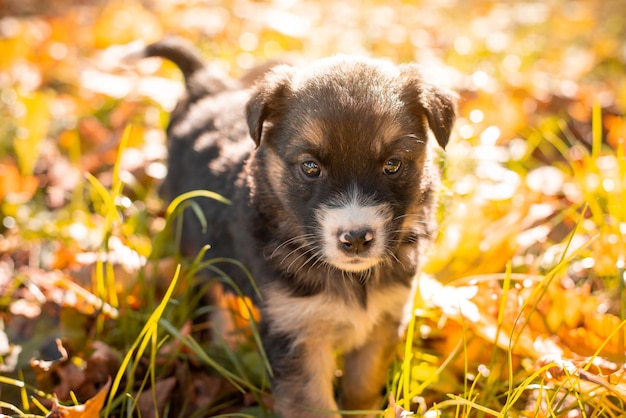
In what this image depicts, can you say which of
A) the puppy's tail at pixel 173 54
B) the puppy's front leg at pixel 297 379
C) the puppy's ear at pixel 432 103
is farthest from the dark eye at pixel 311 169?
the puppy's tail at pixel 173 54

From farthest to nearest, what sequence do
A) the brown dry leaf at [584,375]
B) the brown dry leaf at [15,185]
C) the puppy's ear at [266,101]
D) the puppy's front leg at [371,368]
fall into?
the brown dry leaf at [15,185], the puppy's front leg at [371,368], the puppy's ear at [266,101], the brown dry leaf at [584,375]

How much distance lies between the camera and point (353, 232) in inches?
88.9

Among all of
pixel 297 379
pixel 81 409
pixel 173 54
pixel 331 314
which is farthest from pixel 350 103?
pixel 173 54

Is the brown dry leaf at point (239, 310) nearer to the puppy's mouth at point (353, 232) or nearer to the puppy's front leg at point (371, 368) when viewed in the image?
the puppy's front leg at point (371, 368)

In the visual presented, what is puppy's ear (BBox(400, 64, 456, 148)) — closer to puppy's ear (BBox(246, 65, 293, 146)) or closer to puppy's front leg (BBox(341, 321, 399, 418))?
puppy's ear (BBox(246, 65, 293, 146))

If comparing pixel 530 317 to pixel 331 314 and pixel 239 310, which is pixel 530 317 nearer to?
pixel 331 314

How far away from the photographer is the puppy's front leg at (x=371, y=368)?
2.81 metres

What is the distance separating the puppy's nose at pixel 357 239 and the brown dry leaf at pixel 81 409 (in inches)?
39.8

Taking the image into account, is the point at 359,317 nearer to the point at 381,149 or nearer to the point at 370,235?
the point at 370,235

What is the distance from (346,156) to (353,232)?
0.29 m

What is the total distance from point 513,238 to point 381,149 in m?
1.27

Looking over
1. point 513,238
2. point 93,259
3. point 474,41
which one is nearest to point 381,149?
point 513,238

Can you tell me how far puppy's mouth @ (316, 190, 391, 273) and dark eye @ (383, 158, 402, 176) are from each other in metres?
0.15

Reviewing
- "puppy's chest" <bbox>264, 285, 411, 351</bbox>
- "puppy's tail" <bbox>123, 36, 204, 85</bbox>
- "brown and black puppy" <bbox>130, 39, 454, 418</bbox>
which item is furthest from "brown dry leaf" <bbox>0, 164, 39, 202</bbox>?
"puppy's chest" <bbox>264, 285, 411, 351</bbox>
